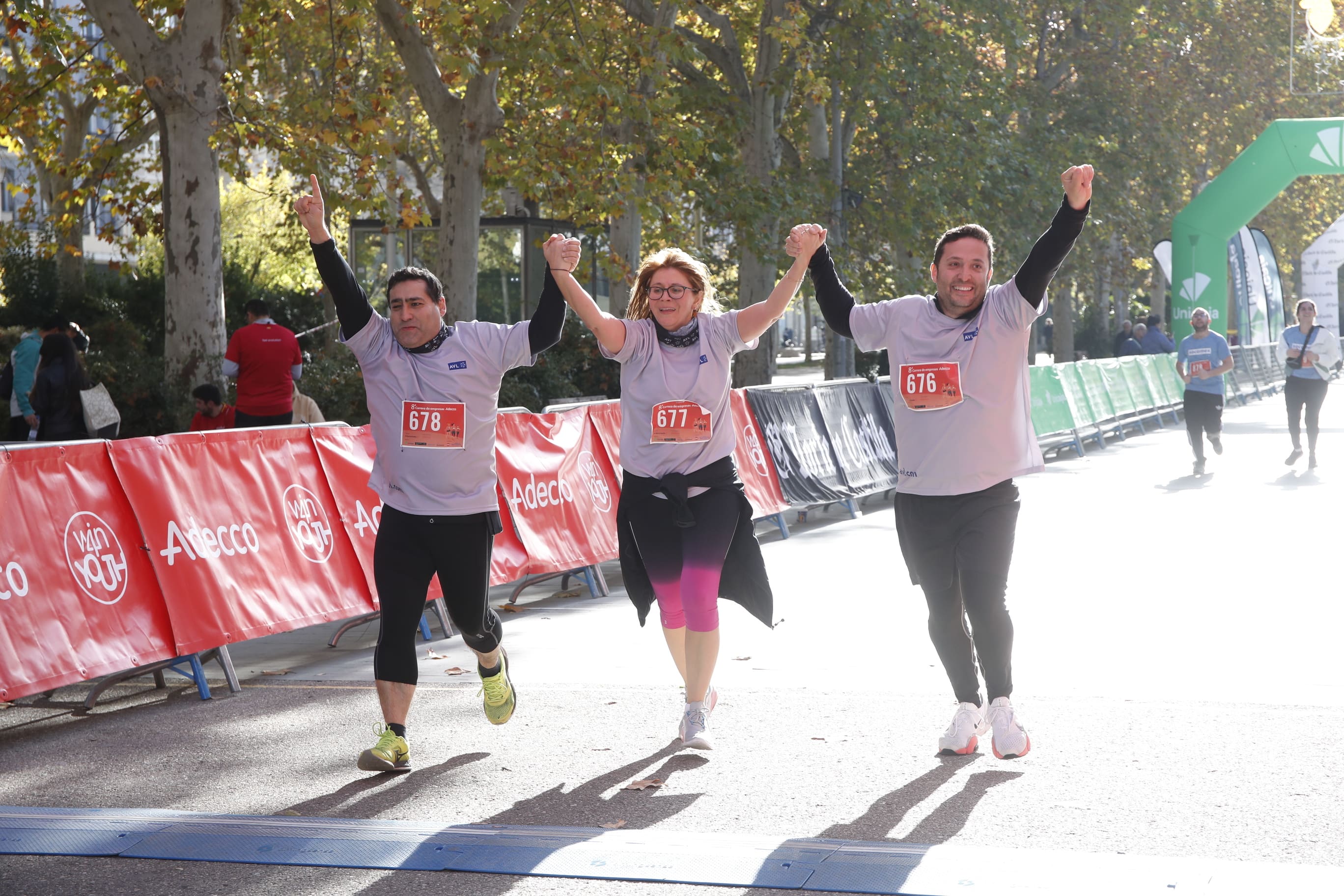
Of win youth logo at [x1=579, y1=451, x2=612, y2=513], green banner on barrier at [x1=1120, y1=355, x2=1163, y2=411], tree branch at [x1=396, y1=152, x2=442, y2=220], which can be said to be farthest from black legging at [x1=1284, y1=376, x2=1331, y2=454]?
tree branch at [x1=396, y1=152, x2=442, y2=220]

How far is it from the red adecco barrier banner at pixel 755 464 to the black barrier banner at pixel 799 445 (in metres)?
0.11

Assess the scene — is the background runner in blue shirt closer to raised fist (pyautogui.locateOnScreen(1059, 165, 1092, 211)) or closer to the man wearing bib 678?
the man wearing bib 678

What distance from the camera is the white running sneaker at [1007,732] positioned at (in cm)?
536

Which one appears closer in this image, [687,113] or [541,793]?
[541,793]

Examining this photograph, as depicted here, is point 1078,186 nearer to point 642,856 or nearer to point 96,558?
point 642,856

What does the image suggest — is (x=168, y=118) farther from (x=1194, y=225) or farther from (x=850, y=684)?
(x=1194, y=225)

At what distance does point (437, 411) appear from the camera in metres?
5.62

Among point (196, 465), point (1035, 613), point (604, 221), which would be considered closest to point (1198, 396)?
point (604, 221)

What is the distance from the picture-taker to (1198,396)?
55.9 ft

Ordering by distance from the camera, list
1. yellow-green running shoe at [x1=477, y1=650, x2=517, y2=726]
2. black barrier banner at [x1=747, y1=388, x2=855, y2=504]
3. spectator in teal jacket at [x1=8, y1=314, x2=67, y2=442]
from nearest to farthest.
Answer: yellow-green running shoe at [x1=477, y1=650, x2=517, y2=726] < black barrier banner at [x1=747, y1=388, x2=855, y2=504] < spectator in teal jacket at [x1=8, y1=314, x2=67, y2=442]

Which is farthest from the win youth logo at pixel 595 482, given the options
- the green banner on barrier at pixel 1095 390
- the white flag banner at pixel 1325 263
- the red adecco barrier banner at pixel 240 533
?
the white flag banner at pixel 1325 263

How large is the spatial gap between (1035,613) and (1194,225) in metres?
23.2

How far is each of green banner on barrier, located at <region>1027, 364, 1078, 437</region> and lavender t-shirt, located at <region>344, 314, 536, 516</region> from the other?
15.3m

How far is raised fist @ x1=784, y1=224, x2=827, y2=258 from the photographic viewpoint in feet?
18.3
